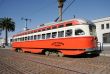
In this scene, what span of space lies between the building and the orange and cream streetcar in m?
22.0

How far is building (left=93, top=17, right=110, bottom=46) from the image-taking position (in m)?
40.3

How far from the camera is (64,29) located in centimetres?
1800

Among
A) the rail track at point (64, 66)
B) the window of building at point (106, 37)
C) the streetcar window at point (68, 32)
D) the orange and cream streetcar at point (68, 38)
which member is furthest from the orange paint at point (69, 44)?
the window of building at point (106, 37)

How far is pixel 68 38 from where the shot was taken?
57.2 feet

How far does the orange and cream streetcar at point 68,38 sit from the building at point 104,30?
72.1 ft

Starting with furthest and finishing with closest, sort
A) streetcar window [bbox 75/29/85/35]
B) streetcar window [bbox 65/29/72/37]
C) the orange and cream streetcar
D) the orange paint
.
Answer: streetcar window [bbox 65/29/72/37] < streetcar window [bbox 75/29/85/35] < the orange and cream streetcar < the orange paint

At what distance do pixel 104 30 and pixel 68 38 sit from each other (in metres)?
25.6

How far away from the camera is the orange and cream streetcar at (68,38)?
16562 mm

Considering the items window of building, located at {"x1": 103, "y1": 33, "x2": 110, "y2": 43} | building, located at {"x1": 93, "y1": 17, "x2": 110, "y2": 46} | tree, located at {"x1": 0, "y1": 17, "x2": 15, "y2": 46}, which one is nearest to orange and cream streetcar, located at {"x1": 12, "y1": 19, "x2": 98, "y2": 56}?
window of building, located at {"x1": 103, "y1": 33, "x2": 110, "y2": 43}

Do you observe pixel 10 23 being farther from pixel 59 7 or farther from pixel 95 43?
pixel 95 43

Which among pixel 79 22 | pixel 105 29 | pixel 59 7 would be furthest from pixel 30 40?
pixel 105 29

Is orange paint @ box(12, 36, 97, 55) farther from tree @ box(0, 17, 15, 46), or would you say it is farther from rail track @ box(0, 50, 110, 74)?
tree @ box(0, 17, 15, 46)

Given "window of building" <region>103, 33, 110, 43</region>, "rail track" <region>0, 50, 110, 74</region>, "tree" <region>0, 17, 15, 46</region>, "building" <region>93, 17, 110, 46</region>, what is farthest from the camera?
"tree" <region>0, 17, 15, 46</region>

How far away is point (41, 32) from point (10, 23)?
4869 cm
